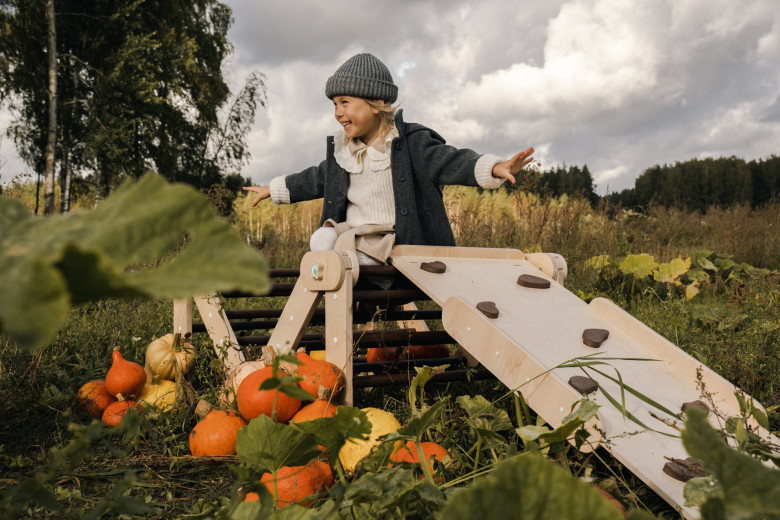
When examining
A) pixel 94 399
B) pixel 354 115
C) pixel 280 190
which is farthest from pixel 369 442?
pixel 280 190

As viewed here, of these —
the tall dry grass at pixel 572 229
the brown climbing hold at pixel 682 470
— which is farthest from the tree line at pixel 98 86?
the brown climbing hold at pixel 682 470

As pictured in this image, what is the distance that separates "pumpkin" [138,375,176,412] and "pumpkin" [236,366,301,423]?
1.39 ft

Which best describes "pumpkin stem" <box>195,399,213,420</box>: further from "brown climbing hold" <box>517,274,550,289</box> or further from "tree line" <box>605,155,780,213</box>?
"tree line" <box>605,155,780,213</box>

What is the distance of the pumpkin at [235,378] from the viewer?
2.23m

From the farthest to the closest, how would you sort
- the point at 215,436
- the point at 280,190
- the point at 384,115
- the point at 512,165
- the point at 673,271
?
the point at 673,271
the point at 280,190
the point at 384,115
the point at 512,165
the point at 215,436

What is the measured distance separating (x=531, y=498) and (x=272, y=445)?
571 mm

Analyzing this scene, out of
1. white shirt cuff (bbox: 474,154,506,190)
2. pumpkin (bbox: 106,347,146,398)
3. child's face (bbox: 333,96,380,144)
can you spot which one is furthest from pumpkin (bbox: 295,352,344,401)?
child's face (bbox: 333,96,380,144)

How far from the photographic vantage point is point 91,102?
14773 millimetres

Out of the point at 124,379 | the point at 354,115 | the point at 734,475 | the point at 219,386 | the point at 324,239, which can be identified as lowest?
the point at 219,386

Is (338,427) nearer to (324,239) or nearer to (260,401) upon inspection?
(260,401)

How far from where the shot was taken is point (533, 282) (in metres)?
2.39

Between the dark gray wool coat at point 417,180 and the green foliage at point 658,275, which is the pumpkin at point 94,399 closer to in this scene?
the dark gray wool coat at point 417,180

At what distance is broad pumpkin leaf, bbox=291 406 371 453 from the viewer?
861mm

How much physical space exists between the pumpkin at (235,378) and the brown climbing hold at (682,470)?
4.60 feet
